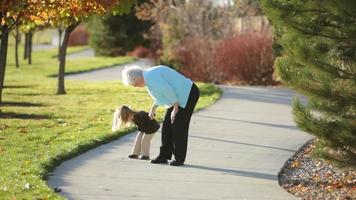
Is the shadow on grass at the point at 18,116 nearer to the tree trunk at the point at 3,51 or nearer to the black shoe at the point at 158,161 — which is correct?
the tree trunk at the point at 3,51

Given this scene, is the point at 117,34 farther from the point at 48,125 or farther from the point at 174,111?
the point at 174,111

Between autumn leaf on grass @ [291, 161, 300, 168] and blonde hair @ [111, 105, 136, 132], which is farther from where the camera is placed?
autumn leaf on grass @ [291, 161, 300, 168]

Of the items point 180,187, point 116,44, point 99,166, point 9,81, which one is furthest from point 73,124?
point 116,44

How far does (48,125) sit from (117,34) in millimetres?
35527

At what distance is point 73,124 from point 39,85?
12071 millimetres

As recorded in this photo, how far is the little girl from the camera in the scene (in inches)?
374

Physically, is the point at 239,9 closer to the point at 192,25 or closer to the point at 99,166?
the point at 192,25

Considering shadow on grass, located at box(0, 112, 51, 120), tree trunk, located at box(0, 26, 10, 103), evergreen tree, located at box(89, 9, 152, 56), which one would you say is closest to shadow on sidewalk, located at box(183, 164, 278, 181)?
shadow on grass, located at box(0, 112, 51, 120)

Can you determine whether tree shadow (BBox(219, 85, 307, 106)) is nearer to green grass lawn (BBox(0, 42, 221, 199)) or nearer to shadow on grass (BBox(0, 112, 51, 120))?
green grass lawn (BBox(0, 42, 221, 199))

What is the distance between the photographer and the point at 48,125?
42.5 ft

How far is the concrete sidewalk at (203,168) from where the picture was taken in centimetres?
776

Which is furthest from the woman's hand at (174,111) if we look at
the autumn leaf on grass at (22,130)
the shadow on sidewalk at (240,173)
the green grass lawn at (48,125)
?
the autumn leaf on grass at (22,130)

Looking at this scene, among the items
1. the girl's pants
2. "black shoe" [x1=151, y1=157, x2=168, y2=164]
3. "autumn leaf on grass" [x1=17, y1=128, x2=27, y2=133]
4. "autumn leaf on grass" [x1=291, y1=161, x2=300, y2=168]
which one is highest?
the girl's pants

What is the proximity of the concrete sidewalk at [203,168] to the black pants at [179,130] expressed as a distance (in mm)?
232
